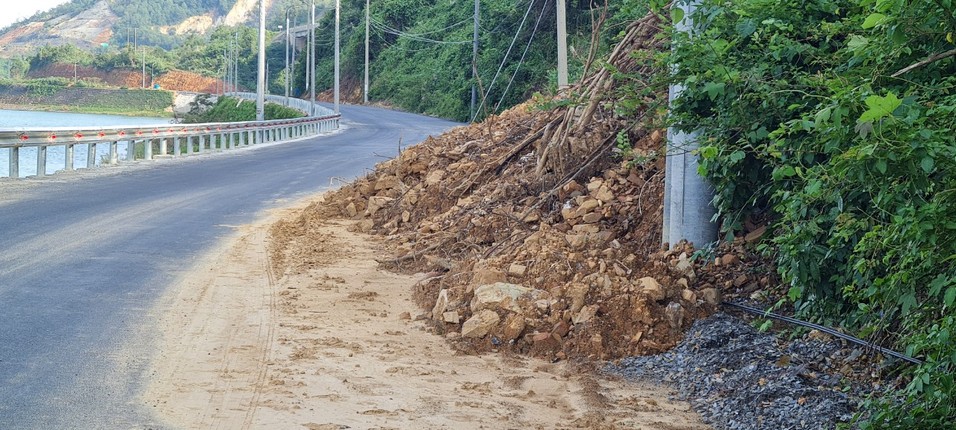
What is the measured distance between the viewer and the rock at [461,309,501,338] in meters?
7.92

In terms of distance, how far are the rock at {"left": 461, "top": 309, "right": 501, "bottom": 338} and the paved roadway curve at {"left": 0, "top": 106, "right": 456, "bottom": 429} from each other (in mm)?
2434

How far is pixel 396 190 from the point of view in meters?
14.8

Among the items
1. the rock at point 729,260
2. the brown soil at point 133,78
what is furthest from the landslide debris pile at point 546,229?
the brown soil at point 133,78

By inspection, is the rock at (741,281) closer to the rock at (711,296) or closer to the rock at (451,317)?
the rock at (711,296)

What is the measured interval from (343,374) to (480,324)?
1.46m

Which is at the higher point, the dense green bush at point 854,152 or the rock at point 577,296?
the dense green bush at point 854,152

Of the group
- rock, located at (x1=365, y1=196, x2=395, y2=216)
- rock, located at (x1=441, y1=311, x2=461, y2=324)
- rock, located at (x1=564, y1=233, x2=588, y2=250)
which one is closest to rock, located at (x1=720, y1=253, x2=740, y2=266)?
rock, located at (x1=564, y1=233, x2=588, y2=250)

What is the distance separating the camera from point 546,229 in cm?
966

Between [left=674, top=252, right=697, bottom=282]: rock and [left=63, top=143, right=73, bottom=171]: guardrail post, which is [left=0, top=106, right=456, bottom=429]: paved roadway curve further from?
[left=674, top=252, right=697, bottom=282]: rock

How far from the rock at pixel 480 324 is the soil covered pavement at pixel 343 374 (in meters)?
0.23

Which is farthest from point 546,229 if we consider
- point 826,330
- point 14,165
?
point 14,165

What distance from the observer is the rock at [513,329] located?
7.86 m

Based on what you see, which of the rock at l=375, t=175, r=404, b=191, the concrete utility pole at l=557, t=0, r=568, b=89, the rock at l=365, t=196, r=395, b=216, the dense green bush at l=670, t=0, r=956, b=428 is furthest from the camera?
the concrete utility pole at l=557, t=0, r=568, b=89

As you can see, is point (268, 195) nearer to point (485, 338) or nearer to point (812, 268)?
point (485, 338)
